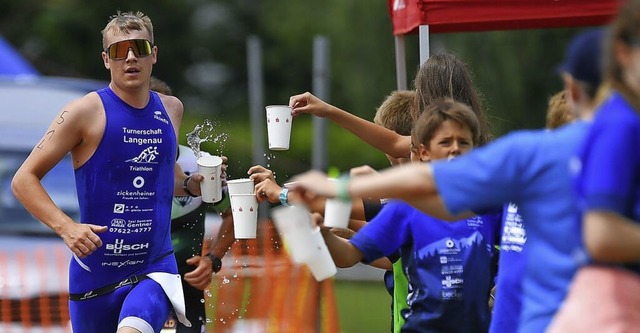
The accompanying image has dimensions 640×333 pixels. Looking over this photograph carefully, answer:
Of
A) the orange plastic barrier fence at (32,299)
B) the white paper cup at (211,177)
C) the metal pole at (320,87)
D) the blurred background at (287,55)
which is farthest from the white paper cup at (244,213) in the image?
the blurred background at (287,55)

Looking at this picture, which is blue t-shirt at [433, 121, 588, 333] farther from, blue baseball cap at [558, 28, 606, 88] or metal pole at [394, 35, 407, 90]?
metal pole at [394, 35, 407, 90]

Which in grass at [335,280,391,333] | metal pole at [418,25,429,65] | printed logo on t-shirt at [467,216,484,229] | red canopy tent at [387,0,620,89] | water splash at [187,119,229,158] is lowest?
grass at [335,280,391,333]

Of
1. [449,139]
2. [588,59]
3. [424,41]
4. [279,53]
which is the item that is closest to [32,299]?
[424,41]

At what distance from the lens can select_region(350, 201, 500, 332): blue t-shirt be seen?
15.6ft

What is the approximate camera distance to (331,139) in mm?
29688

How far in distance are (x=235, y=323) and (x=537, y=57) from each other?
48.1 feet

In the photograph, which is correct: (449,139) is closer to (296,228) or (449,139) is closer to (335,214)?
(335,214)

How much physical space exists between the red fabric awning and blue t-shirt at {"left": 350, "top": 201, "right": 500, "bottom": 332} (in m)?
1.89

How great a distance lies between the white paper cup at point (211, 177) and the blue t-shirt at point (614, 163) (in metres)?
Result: 2.99

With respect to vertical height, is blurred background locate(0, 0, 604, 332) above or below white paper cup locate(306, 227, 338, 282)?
above

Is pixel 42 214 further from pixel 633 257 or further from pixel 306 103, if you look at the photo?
pixel 633 257

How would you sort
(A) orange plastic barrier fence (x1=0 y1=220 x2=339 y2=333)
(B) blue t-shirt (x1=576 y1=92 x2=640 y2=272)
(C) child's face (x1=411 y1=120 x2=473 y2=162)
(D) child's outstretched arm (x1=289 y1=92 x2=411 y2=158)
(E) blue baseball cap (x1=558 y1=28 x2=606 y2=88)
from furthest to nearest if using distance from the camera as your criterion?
(A) orange plastic barrier fence (x1=0 y1=220 x2=339 y2=333) < (D) child's outstretched arm (x1=289 y1=92 x2=411 y2=158) < (C) child's face (x1=411 y1=120 x2=473 y2=162) < (E) blue baseball cap (x1=558 y1=28 x2=606 y2=88) < (B) blue t-shirt (x1=576 y1=92 x2=640 y2=272)

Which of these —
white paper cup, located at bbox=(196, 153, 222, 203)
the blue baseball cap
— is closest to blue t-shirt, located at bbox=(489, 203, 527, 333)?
the blue baseball cap

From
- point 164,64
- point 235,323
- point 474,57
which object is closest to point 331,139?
point 474,57
